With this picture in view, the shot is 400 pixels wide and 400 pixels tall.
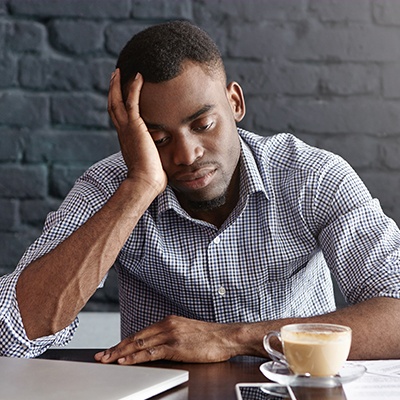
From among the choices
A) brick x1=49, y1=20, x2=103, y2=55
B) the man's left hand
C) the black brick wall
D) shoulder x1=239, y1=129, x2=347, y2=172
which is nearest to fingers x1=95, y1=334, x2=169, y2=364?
the man's left hand

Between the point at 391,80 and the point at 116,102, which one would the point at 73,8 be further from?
the point at 391,80

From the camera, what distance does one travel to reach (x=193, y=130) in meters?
1.48

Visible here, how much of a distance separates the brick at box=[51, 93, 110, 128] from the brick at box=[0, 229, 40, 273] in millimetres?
325

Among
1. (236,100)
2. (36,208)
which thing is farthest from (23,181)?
(236,100)

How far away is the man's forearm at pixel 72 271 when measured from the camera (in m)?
1.36

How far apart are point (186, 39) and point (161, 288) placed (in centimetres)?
54

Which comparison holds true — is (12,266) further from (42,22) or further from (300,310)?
(300,310)

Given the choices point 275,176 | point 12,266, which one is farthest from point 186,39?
point 12,266

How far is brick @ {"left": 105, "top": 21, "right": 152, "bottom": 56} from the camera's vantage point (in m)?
2.04

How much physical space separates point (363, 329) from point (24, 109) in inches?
47.3

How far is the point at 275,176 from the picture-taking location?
163 centimetres

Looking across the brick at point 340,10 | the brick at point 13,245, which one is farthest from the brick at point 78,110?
the brick at point 340,10

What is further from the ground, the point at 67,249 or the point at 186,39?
the point at 186,39

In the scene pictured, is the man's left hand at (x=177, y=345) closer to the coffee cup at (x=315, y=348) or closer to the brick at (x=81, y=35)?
the coffee cup at (x=315, y=348)
